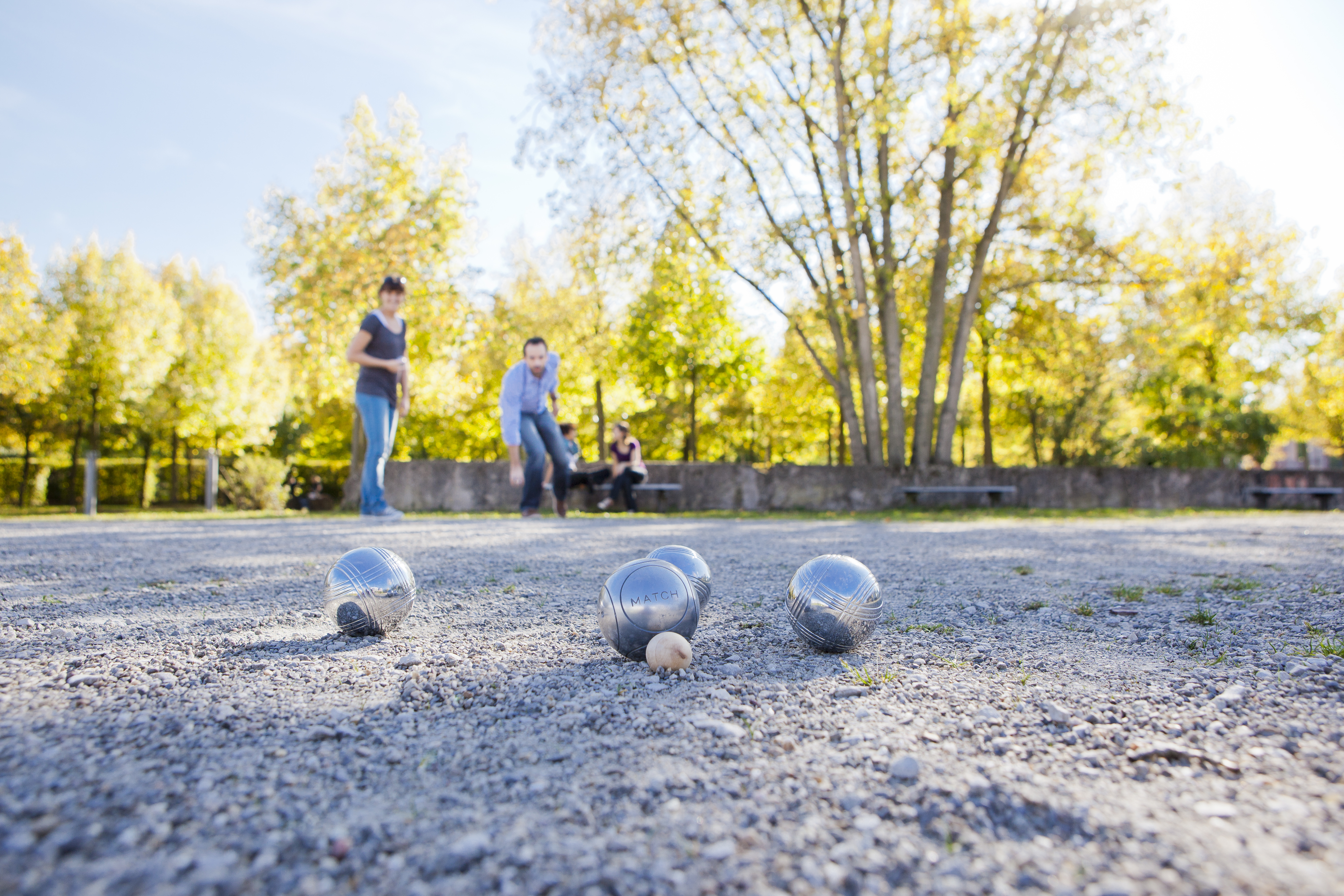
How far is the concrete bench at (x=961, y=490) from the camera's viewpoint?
50.5ft

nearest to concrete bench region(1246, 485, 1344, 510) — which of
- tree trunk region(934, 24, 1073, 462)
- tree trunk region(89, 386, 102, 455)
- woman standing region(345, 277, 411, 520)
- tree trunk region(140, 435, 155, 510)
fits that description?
tree trunk region(934, 24, 1073, 462)

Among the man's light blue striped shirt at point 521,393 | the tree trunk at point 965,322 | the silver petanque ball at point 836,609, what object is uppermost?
the tree trunk at point 965,322

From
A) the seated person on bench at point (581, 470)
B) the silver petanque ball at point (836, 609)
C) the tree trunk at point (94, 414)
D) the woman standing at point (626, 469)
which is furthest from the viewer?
the tree trunk at point (94, 414)

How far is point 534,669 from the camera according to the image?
3051mm

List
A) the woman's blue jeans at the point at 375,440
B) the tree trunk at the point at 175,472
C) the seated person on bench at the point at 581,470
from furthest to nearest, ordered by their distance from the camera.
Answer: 1. the tree trunk at the point at 175,472
2. the seated person on bench at the point at 581,470
3. the woman's blue jeans at the point at 375,440

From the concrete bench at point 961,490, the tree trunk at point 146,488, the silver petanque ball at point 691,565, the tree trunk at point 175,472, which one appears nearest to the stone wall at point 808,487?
the concrete bench at point 961,490

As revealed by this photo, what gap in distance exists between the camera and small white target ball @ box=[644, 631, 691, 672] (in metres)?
3.03

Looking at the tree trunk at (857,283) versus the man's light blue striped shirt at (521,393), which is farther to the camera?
the tree trunk at (857,283)

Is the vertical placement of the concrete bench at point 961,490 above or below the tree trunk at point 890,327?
below

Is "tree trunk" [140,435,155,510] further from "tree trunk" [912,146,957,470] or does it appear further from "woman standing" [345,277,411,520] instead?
"tree trunk" [912,146,957,470]

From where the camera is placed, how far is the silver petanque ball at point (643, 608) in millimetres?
3191

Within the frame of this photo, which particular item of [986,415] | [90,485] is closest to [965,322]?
[986,415]

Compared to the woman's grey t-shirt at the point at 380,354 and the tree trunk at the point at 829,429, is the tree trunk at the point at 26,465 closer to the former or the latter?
the woman's grey t-shirt at the point at 380,354

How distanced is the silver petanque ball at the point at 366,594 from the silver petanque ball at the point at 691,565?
1.25 m
